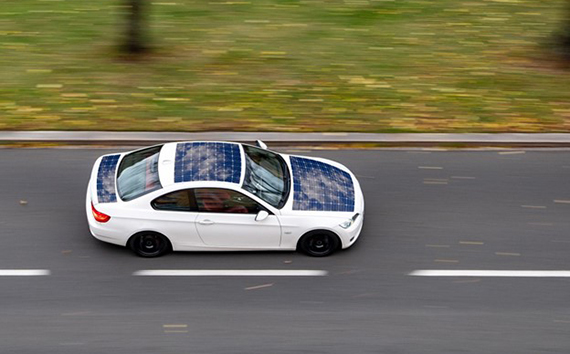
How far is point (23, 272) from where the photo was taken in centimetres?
1067

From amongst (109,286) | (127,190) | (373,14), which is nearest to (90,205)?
(127,190)

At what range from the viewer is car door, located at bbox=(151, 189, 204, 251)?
10.7m

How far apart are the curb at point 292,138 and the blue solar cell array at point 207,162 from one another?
8.43ft

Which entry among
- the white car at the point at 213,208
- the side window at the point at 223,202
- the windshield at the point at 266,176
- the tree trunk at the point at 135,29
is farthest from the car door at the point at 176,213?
the tree trunk at the point at 135,29

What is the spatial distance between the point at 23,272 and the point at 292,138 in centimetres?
533

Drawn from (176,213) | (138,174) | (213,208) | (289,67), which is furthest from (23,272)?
(289,67)

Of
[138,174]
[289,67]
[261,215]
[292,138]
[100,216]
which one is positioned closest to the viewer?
[261,215]

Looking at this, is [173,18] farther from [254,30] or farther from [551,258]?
[551,258]

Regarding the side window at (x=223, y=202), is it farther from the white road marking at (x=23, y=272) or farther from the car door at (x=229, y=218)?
the white road marking at (x=23, y=272)

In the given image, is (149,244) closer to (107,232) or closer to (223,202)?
(107,232)

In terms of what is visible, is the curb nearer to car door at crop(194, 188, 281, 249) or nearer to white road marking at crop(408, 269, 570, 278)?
car door at crop(194, 188, 281, 249)

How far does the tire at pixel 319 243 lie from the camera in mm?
10891

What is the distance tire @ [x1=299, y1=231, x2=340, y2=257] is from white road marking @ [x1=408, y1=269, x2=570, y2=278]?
1.12m

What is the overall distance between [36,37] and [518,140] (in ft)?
34.0
